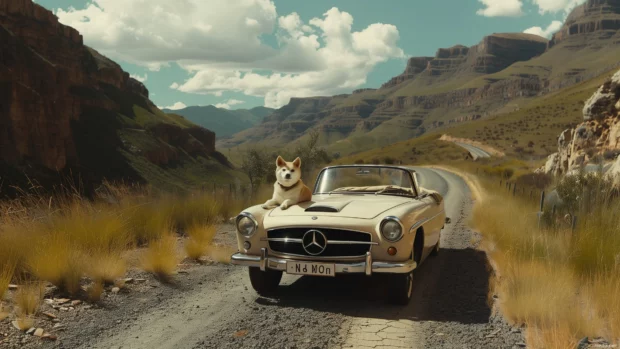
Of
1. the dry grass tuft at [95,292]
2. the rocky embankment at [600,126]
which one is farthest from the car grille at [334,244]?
the rocky embankment at [600,126]

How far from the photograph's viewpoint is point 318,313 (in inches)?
206

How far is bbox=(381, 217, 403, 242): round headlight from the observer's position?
516 centimetres

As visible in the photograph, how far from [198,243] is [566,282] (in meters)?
5.51

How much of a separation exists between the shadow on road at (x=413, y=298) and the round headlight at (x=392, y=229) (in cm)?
58

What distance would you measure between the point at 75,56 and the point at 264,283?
93.0 meters

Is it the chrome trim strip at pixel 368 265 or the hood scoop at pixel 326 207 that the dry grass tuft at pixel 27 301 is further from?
the chrome trim strip at pixel 368 265

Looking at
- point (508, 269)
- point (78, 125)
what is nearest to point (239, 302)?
point (508, 269)

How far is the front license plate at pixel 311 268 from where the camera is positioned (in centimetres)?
517

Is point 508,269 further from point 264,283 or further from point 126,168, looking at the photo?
point 126,168

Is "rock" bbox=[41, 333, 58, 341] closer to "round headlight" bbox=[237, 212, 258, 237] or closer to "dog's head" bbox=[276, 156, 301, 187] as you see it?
"round headlight" bbox=[237, 212, 258, 237]

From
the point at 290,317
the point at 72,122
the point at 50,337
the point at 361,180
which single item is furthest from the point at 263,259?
the point at 72,122

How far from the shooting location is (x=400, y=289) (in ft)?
17.6

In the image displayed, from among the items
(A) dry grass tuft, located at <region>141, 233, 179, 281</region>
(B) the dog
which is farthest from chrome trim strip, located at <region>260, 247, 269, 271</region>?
(A) dry grass tuft, located at <region>141, 233, 179, 281</region>

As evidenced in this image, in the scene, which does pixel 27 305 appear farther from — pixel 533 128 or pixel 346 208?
pixel 533 128
